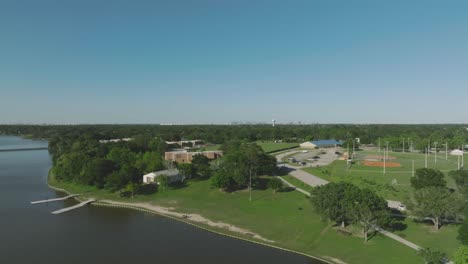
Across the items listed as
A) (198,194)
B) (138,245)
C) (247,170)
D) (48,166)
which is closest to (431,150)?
(247,170)

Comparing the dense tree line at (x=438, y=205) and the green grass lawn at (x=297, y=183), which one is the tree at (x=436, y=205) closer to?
the dense tree line at (x=438, y=205)

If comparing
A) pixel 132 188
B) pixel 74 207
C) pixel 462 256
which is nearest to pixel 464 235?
pixel 462 256

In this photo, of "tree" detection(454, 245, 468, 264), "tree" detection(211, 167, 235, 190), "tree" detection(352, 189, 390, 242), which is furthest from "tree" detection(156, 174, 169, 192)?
"tree" detection(454, 245, 468, 264)

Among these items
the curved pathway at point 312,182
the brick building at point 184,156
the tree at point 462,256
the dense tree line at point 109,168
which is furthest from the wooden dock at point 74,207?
the tree at point 462,256

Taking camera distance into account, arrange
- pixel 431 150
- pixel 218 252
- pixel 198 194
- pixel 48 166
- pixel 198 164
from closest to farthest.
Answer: pixel 218 252 → pixel 198 194 → pixel 198 164 → pixel 48 166 → pixel 431 150

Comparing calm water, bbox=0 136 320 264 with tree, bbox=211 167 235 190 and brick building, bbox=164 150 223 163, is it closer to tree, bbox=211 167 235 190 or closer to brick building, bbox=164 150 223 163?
tree, bbox=211 167 235 190

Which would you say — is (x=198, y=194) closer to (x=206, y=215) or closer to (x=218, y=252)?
(x=206, y=215)
